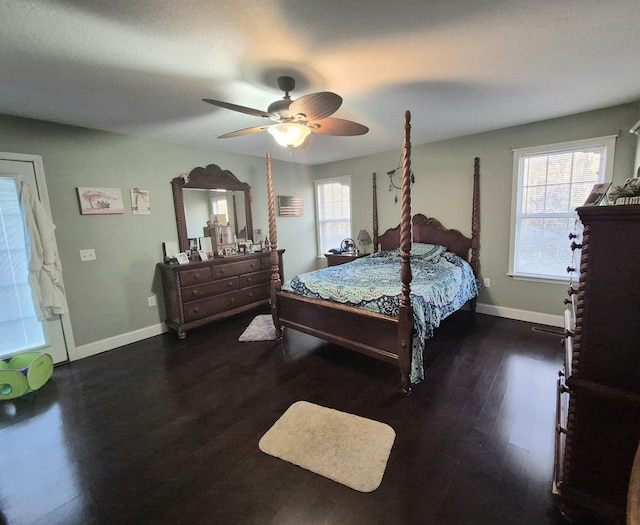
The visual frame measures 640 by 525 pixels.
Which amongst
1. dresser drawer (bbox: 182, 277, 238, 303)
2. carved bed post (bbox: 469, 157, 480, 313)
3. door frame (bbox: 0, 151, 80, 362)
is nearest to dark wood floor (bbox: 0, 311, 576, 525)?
door frame (bbox: 0, 151, 80, 362)

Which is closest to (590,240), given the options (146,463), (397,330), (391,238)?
(397,330)

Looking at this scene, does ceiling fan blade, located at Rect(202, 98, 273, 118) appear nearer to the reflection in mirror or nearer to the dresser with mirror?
the dresser with mirror

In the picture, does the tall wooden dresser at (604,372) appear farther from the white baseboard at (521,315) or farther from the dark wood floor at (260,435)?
the white baseboard at (521,315)

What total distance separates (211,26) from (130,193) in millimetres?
2559

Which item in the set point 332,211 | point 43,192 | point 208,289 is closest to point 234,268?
point 208,289

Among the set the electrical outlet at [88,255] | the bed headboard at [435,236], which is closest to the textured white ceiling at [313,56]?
the electrical outlet at [88,255]

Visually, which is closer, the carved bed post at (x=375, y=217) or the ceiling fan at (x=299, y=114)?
the ceiling fan at (x=299, y=114)

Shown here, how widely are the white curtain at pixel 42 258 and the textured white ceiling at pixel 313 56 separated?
2.68 ft

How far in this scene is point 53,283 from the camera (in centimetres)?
285

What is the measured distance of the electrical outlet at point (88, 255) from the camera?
3105 mm

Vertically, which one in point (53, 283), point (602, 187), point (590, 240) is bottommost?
point (53, 283)

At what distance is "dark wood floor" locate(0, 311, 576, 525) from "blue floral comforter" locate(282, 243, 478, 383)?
0.47m

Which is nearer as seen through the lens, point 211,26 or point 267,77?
point 211,26

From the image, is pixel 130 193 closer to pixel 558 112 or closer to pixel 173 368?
pixel 173 368
